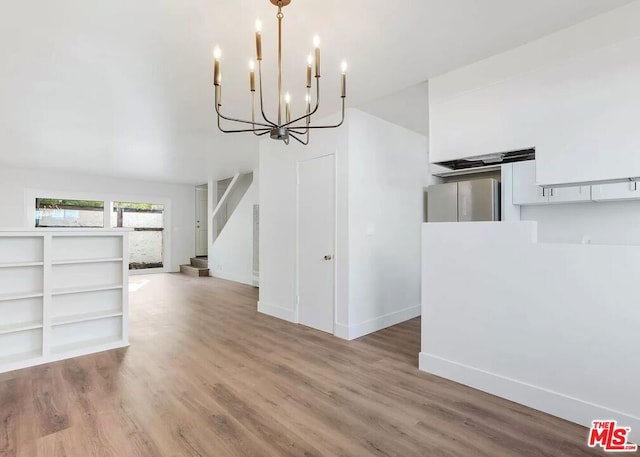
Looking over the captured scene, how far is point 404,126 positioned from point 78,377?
14.9ft

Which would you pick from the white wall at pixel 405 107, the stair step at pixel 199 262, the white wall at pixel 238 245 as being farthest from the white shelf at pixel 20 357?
the stair step at pixel 199 262

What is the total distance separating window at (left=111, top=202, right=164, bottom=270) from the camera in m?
9.13

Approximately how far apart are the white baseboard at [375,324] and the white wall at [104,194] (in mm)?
7625

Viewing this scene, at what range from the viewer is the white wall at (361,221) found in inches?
152

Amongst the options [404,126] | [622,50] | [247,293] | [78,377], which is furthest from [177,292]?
[622,50]

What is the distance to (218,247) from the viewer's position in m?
8.86

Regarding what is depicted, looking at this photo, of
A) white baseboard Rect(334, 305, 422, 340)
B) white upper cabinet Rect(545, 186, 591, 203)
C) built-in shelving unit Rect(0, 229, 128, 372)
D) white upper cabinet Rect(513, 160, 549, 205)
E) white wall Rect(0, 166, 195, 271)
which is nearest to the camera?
white upper cabinet Rect(545, 186, 591, 203)

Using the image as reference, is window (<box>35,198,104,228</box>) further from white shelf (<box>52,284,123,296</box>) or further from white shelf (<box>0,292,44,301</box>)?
white shelf (<box>0,292,44,301</box>)

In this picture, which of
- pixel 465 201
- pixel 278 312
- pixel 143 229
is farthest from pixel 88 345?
pixel 143 229

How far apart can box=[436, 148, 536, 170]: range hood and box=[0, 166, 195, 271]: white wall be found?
28.5 feet

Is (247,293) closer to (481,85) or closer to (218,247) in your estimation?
(218,247)

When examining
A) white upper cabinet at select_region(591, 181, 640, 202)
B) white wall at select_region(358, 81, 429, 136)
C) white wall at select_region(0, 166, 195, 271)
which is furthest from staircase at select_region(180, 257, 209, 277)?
white upper cabinet at select_region(591, 181, 640, 202)

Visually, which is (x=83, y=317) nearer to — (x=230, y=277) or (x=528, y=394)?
(x=528, y=394)

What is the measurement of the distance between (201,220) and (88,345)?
24.1 feet
